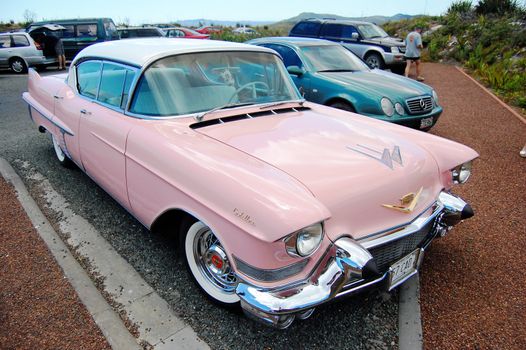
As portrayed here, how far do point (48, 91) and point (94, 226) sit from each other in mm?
1869

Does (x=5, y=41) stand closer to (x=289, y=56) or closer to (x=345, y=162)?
(x=289, y=56)

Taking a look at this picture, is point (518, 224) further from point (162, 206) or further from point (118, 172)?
point (118, 172)

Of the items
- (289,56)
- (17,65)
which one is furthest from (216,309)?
(17,65)

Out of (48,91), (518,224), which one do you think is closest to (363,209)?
(518,224)

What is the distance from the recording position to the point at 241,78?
3027 mm

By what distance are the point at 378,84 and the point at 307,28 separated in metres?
6.01

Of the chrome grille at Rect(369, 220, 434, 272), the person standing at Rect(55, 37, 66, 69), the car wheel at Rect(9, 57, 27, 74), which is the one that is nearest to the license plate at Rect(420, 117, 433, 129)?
the chrome grille at Rect(369, 220, 434, 272)

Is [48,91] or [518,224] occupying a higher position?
[48,91]

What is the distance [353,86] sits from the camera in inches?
210

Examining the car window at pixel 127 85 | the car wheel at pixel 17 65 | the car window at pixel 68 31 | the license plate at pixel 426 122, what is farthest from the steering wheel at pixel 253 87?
the car window at pixel 68 31

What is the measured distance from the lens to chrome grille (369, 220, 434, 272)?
2078 mm

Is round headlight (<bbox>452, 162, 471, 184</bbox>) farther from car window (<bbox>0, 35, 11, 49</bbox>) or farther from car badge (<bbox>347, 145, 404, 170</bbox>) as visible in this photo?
car window (<bbox>0, 35, 11, 49</bbox>)

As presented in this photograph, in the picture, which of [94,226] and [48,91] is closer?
[94,226]

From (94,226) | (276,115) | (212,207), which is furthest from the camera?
(94,226)
